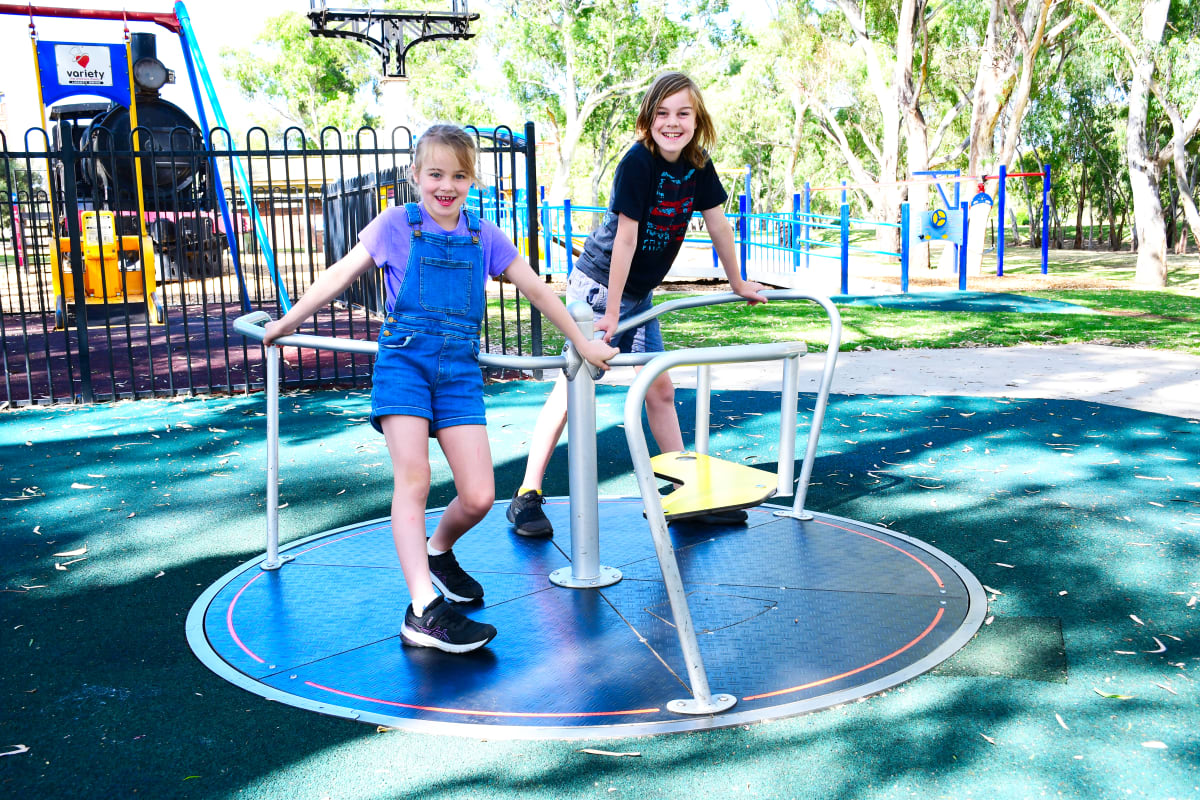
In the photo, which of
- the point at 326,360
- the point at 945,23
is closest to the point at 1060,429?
the point at 326,360

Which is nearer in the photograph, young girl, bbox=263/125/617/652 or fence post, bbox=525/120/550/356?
young girl, bbox=263/125/617/652

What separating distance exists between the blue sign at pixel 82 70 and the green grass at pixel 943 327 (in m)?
5.71

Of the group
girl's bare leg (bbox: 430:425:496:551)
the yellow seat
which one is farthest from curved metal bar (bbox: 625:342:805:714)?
girl's bare leg (bbox: 430:425:496:551)

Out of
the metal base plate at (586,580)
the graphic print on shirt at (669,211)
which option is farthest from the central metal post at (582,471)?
the graphic print on shirt at (669,211)

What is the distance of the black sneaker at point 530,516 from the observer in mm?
3775

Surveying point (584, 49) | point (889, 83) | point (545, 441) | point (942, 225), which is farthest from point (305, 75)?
point (545, 441)

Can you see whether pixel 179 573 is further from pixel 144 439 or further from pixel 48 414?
pixel 48 414

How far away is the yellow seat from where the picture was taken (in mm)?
2818

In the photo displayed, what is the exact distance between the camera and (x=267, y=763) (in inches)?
87.7

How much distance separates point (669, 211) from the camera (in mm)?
3453

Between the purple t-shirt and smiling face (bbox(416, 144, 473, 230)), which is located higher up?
smiling face (bbox(416, 144, 473, 230))

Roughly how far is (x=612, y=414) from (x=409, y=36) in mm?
18114

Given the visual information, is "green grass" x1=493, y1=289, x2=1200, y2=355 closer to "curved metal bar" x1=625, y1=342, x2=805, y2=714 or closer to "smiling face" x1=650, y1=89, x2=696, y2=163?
"smiling face" x1=650, y1=89, x2=696, y2=163

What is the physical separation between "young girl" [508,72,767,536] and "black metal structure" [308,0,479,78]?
17.7 metres
